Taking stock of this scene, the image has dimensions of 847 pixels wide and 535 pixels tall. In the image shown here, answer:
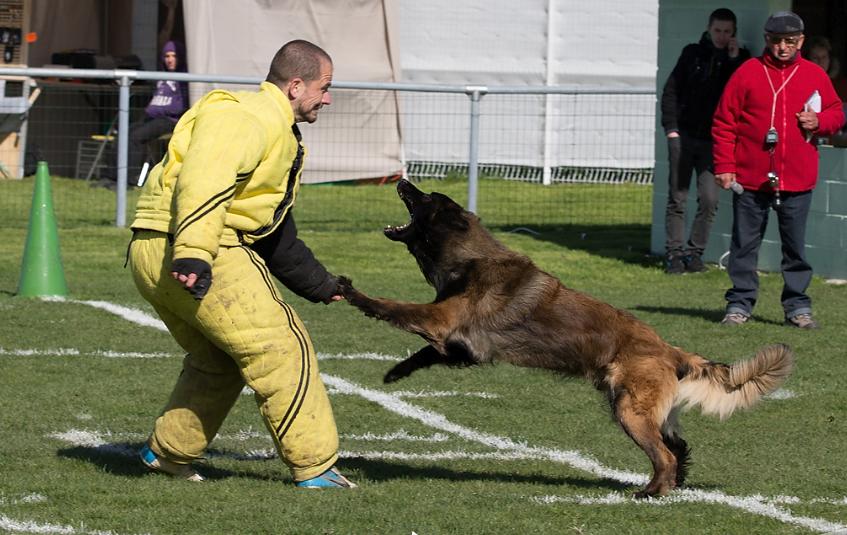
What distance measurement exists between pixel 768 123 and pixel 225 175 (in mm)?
6016

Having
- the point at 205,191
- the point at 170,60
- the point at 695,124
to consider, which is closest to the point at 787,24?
the point at 695,124

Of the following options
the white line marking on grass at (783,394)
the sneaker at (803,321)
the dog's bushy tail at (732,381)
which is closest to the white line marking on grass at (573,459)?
the dog's bushy tail at (732,381)

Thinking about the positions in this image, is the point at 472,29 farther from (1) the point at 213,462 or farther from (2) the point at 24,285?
(1) the point at 213,462

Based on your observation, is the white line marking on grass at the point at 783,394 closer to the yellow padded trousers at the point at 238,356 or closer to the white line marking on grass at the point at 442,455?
the white line marking on grass at the point at 442,455

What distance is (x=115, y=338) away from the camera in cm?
1007

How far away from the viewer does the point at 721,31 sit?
13055 mm

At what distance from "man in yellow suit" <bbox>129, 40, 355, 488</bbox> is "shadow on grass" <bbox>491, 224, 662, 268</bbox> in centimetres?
887

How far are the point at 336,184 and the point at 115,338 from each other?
877 centimetres

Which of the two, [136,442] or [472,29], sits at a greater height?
[472,29]

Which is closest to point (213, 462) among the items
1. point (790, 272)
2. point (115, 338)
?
point (115, 338)

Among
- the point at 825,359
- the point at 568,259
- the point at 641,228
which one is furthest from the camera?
the point at 641,228

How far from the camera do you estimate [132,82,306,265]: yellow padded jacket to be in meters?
5.51

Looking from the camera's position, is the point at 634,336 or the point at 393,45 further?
the point at 393,45

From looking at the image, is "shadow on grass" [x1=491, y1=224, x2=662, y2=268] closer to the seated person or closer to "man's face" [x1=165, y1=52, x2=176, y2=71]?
the seated person
